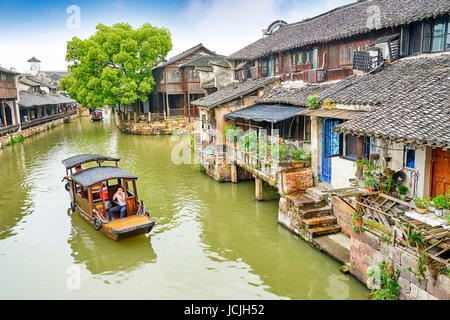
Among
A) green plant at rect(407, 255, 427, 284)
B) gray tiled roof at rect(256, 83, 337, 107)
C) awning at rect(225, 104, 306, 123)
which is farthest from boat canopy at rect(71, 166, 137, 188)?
green plant at rect(407, 255, 427, 284)

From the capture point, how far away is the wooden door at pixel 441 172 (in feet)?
31.5

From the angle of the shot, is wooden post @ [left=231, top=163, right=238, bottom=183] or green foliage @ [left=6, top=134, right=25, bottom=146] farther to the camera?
green foliage @ [left=6, top=134, right=25, bottom=146]

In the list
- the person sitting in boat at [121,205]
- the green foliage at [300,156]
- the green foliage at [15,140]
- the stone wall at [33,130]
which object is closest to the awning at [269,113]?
the green foliage at [300,156]

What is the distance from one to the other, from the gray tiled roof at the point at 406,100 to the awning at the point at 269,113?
255cm

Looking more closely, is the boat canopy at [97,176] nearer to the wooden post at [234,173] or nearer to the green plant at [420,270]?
the wooden post at [234,173]

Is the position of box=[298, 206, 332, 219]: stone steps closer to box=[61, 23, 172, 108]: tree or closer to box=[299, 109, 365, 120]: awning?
box=[299, 109, 365, 120]: awning

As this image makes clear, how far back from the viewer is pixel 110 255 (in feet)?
43.0

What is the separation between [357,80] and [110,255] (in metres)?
11.2

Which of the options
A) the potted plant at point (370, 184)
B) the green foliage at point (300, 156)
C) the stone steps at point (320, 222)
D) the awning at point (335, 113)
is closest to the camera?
the potted plant at point (370, 184)

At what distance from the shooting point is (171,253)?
517 inches

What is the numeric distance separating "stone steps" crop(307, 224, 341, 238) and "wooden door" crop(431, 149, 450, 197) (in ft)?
12.2

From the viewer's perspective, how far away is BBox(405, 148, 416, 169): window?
34.1ft

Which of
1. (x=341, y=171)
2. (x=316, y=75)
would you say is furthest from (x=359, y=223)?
(x=316, y=75)
